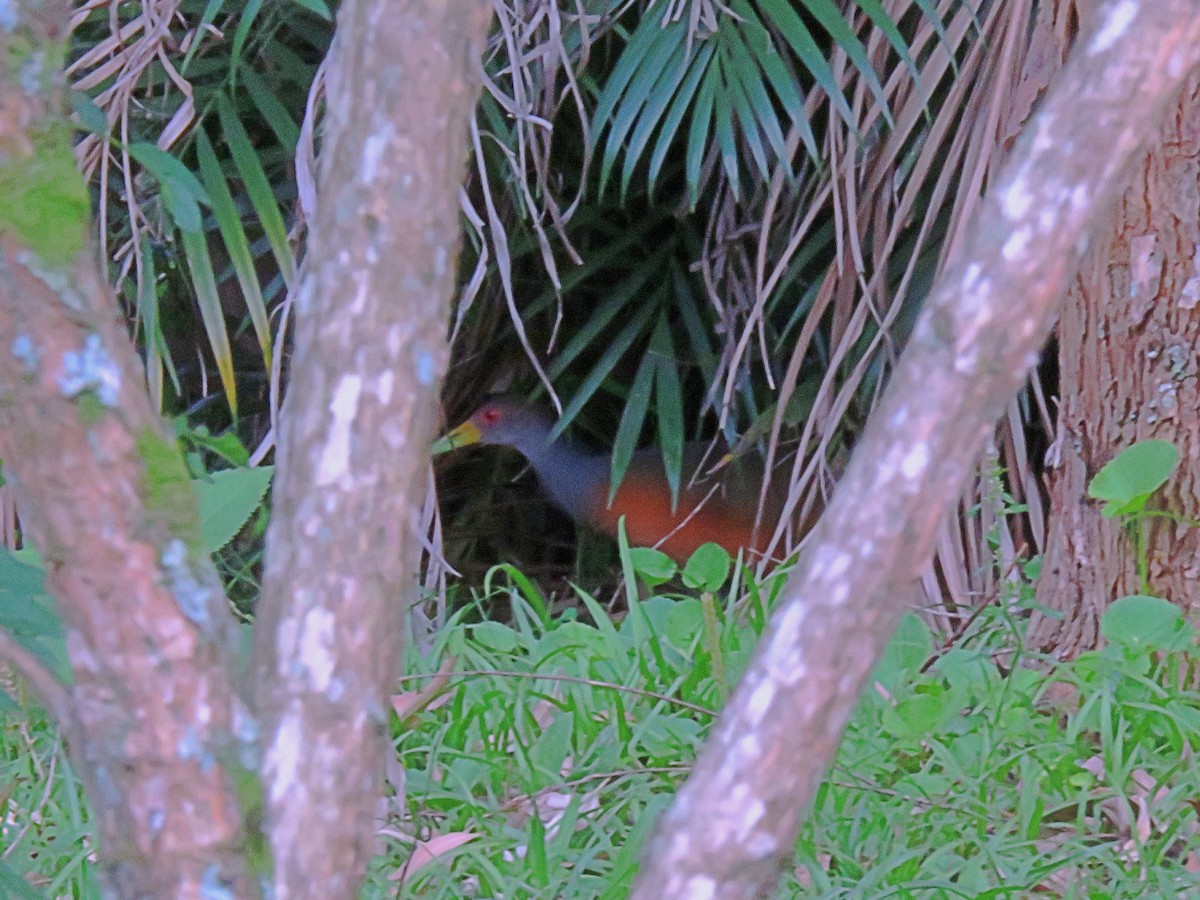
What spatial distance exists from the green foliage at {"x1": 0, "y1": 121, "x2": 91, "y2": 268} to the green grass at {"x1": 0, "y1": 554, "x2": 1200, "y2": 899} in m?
0.79

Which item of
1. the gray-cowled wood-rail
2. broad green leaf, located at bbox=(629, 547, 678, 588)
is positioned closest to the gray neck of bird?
the gray-cowled wood-rail

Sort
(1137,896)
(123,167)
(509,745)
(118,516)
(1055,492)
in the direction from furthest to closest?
(123,167) < (1055,492) < (509,745) < (1137,896) < (118,516)

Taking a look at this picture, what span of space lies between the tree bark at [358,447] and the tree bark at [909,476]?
0.15m

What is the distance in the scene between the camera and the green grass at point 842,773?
1.29 m

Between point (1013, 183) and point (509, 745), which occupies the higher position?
point (1013, 183)

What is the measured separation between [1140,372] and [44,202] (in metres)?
1.33

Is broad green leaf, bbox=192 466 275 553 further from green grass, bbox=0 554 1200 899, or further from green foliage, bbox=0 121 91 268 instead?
green foliage, bbox=0 121 91 268

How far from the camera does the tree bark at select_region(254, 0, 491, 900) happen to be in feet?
2.20

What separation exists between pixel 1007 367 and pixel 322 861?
0.38 metres

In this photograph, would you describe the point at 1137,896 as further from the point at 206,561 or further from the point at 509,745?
the point at 206,561

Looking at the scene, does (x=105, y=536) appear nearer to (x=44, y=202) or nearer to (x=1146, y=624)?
(x=44, y=202)

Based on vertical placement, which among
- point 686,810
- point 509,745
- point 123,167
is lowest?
point 509,745

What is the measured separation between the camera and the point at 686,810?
648mm

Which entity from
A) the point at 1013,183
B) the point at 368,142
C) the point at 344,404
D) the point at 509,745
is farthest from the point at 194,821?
the point at 509,745
